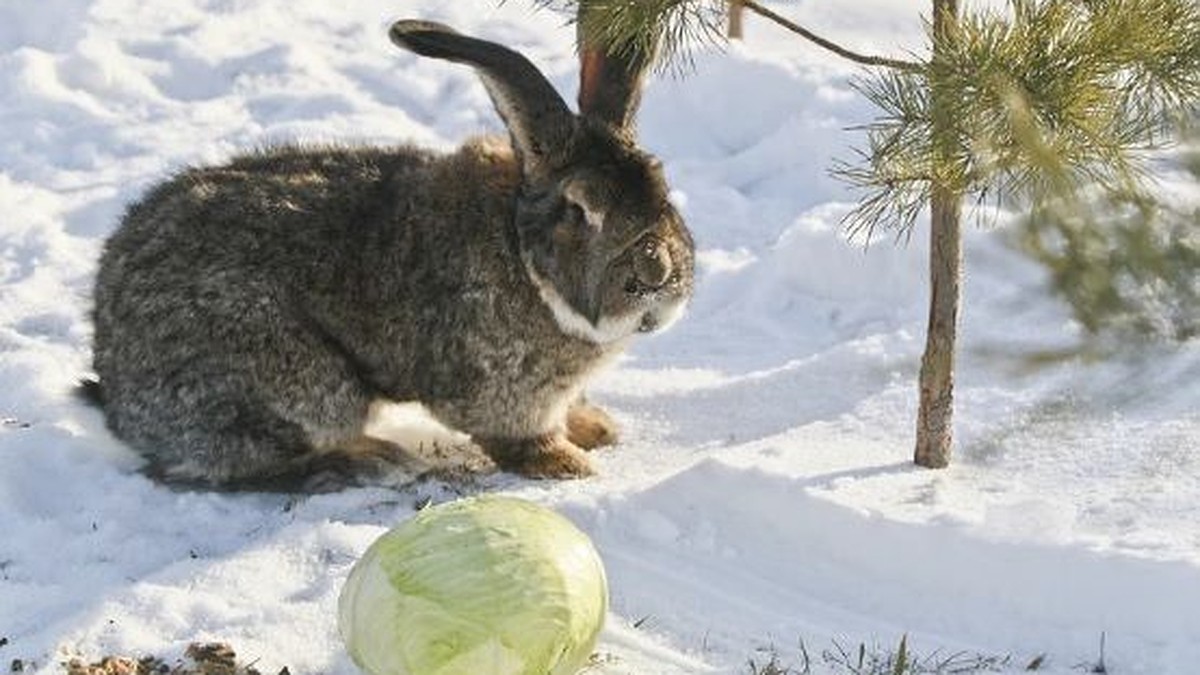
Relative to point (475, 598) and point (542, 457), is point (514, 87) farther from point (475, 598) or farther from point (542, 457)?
point (475, 598)

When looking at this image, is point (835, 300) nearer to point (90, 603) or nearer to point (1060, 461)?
point (1060, 461)

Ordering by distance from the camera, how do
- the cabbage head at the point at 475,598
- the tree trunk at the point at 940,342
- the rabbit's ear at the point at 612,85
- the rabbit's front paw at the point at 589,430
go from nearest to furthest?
the cabbage head at the point at 475,598 → the tree trunk at the point at 940,342 → the rabbit's ear at the point at 612,85 → the rabbit's front paw at the point at 589,430

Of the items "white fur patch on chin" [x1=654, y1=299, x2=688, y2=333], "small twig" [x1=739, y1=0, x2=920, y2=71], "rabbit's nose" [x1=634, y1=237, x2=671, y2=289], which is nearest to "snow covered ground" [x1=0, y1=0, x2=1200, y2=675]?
"white fur patch on chin" [x1=654, y1=299, x2=688, y2=333]

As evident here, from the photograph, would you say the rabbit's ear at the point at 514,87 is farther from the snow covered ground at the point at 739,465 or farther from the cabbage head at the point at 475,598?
the cabbage head at the point at 475,598

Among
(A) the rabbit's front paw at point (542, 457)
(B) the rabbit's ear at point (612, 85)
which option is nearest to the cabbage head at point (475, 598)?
(A) the rabbit's front paw at point (542, 457)

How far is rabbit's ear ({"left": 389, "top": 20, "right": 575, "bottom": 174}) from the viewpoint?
5.28 m

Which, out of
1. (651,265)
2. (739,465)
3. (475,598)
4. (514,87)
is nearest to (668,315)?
(651,265)

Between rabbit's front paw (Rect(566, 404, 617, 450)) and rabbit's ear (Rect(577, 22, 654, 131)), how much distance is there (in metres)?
1.08

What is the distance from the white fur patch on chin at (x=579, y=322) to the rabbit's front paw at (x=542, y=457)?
0.40 meters

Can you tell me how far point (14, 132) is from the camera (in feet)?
29.9

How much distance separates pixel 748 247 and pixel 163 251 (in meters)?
3.35

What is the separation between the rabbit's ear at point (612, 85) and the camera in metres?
5.66

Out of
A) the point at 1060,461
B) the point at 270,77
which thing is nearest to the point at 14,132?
the point at 270,77

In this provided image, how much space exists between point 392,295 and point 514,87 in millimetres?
818
